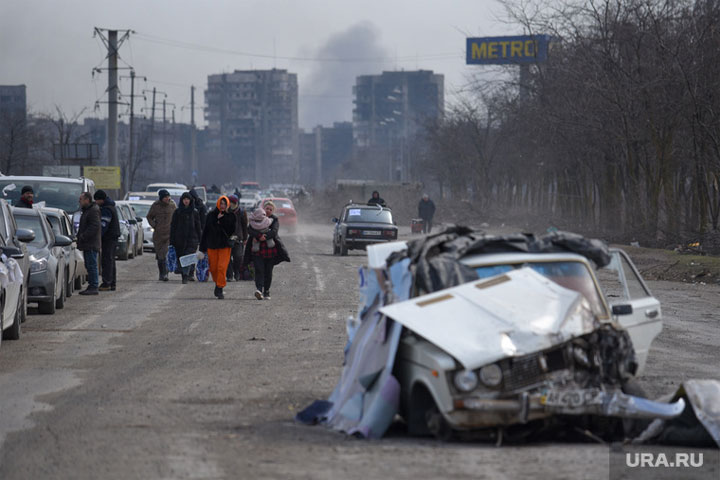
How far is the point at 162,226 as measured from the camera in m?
24.5

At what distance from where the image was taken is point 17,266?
1342 cm

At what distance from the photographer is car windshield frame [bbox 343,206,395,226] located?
3606cm

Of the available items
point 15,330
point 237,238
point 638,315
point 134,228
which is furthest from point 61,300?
point 134,228

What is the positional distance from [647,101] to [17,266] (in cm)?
2657

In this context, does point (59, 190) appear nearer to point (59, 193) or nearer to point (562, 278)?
point (59, 193)

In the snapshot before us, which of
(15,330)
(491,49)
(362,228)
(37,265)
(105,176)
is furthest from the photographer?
(491,49)

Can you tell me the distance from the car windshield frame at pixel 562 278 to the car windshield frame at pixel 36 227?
10256 mm

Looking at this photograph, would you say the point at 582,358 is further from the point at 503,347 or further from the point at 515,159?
the point at 515,159

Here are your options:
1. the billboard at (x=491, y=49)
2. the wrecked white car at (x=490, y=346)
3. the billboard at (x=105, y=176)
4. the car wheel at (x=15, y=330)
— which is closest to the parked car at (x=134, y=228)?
the car wheel at (x=15, y=330)

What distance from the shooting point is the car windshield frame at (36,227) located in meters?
17.4

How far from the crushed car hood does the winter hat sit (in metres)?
11.1

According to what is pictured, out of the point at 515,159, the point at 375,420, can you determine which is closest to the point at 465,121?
the point at 515,159

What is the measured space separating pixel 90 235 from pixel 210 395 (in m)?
11.1

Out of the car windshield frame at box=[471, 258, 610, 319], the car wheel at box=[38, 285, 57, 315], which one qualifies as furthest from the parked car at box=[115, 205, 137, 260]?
the car windshield frame at box=[471, 258, 610, 319]
